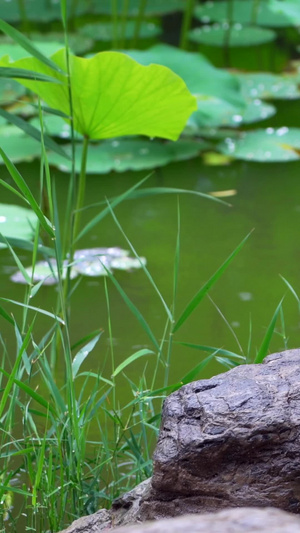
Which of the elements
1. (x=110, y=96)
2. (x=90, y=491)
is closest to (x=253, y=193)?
(x=110, y=96)

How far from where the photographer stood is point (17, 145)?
344 centimetres

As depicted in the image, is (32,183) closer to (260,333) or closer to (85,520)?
(260,333)

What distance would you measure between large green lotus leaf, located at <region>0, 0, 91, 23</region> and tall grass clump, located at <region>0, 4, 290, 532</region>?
3388 mm

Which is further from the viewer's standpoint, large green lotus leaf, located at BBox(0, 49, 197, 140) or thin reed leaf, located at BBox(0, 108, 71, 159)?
large green lotus leaf, located at BBox(0, 49, 197, 140)

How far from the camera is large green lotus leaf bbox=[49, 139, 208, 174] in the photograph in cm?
323

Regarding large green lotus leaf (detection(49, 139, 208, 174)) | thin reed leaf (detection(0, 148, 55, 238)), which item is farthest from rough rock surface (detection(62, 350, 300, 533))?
large green lotus leaf (detection(49, 139, 208, 174))

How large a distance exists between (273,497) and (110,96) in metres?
1.23

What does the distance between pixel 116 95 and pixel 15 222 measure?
78cm

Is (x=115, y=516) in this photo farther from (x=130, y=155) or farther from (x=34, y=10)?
(x=34, y=10)

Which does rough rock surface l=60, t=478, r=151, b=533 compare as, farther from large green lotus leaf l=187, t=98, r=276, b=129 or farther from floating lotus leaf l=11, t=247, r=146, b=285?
large green lotus leaf l=187, t=98, r=276, b=129

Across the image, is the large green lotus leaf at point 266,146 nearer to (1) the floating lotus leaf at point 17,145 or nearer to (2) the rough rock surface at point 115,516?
(1) the floating lotus leaf at point 17,145

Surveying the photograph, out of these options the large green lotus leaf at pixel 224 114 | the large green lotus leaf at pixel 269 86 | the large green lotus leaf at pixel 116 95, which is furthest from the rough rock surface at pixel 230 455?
the large green lotus leaf at pixel 269 86

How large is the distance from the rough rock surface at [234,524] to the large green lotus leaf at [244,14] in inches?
198

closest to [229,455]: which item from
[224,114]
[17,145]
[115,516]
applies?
[115,516]
